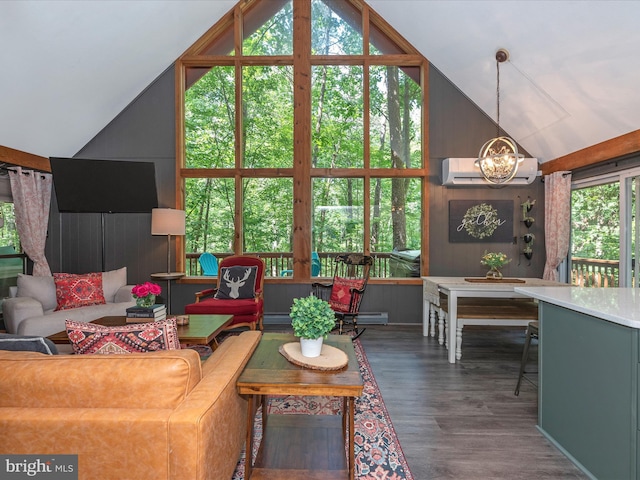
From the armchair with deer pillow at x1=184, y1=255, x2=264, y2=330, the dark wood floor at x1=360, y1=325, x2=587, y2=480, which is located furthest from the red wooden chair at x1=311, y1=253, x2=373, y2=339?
the armchair with deer pillow at x1=184, y1=255, x2=264, y2=330

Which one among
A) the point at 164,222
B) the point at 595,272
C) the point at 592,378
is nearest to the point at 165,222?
the point at 164,222

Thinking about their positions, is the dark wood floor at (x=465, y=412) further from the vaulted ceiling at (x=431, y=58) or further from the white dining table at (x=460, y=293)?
the vaulted ceiling at (x=431, y=58)

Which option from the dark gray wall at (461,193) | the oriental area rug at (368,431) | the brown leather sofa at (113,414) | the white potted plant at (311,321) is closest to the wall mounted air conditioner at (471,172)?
the dark gray wall at (461,193)

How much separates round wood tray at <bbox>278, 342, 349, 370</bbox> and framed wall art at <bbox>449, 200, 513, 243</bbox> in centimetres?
391

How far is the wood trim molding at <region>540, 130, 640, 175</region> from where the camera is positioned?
12.3 feet

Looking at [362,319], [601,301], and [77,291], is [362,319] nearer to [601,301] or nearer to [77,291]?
[601,301]

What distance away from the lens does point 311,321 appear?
184cm

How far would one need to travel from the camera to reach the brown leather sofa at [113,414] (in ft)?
4.14

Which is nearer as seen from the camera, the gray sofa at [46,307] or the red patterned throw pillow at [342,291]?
the gray sofa at [46,307]

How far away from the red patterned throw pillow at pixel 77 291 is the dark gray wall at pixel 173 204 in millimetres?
1123

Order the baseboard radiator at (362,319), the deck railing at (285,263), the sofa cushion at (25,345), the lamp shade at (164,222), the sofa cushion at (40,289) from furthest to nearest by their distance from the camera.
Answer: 1. the deck railing at (285,263)
2. the baseboard radiator at (362,319)
3. the lamp shade at (164,222)
4. the sofa cushion at (40,289)
5. the sofa cushion at (25,345)

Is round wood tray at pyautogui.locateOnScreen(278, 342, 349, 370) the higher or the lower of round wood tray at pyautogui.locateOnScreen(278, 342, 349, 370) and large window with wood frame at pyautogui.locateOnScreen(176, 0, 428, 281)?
the lower

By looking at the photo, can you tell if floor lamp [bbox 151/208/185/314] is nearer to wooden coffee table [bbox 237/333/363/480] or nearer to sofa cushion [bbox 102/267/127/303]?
sofa cushion [bbox 102/267/127/303]

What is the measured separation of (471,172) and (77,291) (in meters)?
5.16
